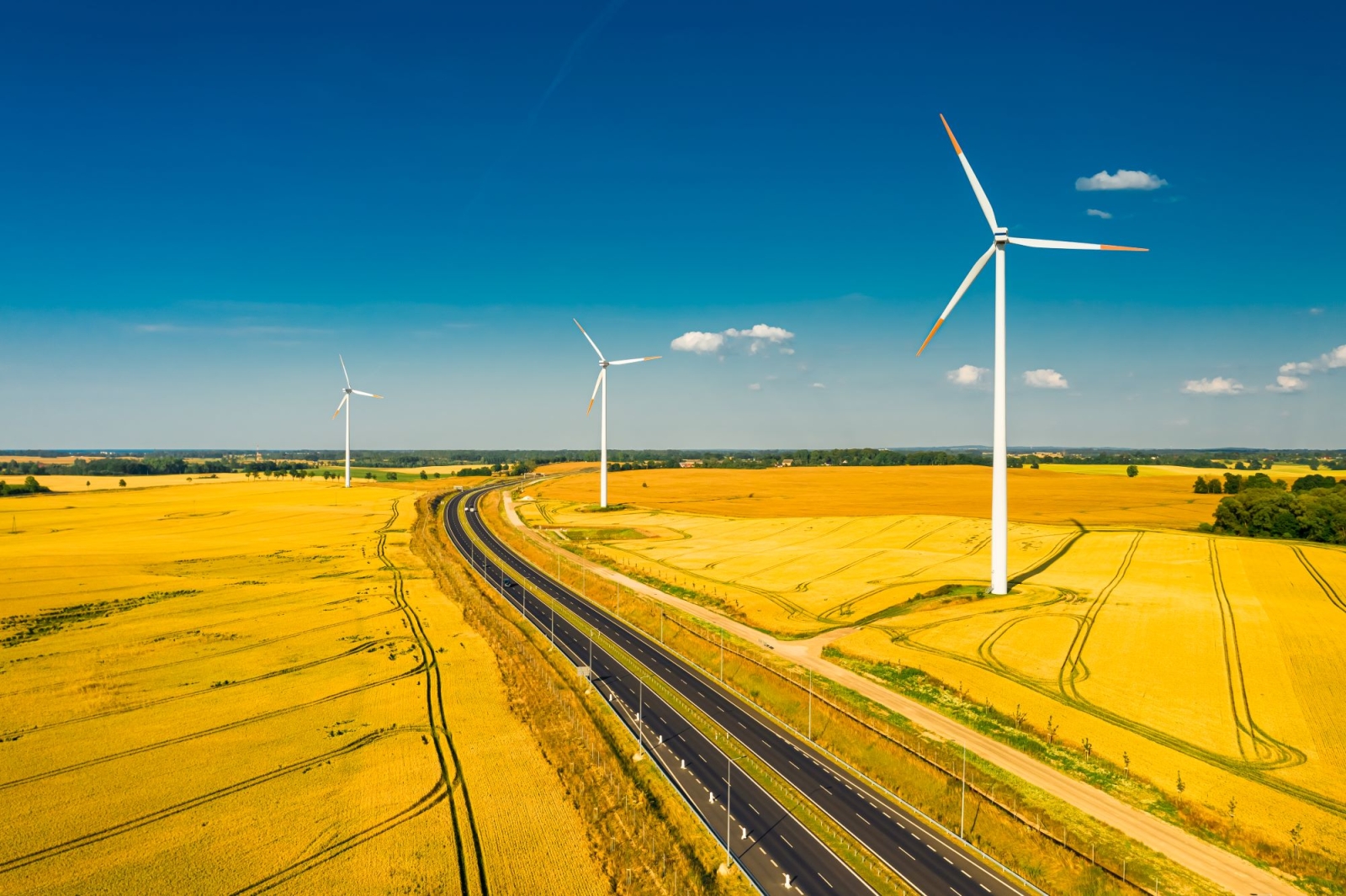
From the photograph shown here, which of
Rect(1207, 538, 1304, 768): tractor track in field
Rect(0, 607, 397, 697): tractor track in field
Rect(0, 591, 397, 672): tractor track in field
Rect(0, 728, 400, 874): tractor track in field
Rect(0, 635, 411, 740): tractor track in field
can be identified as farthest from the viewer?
Rect(0, 591, 397, 672): tractor track in field

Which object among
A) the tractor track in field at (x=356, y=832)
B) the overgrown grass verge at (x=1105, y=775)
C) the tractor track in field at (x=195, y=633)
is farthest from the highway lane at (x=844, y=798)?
the tractor track in field at (x=195, y=633)

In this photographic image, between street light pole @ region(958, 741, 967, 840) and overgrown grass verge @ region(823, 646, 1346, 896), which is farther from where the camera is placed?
street light pole @ region(958, 741, 967, 840)

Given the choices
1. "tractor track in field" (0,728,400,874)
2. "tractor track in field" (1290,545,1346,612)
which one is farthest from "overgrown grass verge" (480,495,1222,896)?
"tractor track in field" (1290,545,1346,612)

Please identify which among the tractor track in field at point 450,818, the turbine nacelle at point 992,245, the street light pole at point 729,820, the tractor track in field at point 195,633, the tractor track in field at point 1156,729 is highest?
the turbine nacelle at point 992,245

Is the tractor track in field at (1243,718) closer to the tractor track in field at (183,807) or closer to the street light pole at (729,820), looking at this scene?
the street light pole at (729,820)

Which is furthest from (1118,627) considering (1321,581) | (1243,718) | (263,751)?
(263,751)

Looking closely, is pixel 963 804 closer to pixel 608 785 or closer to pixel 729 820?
pixel 729 820

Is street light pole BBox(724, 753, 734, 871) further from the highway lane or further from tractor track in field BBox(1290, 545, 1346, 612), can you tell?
tractor track in field BBox(1290, 545, 1346, 612)
